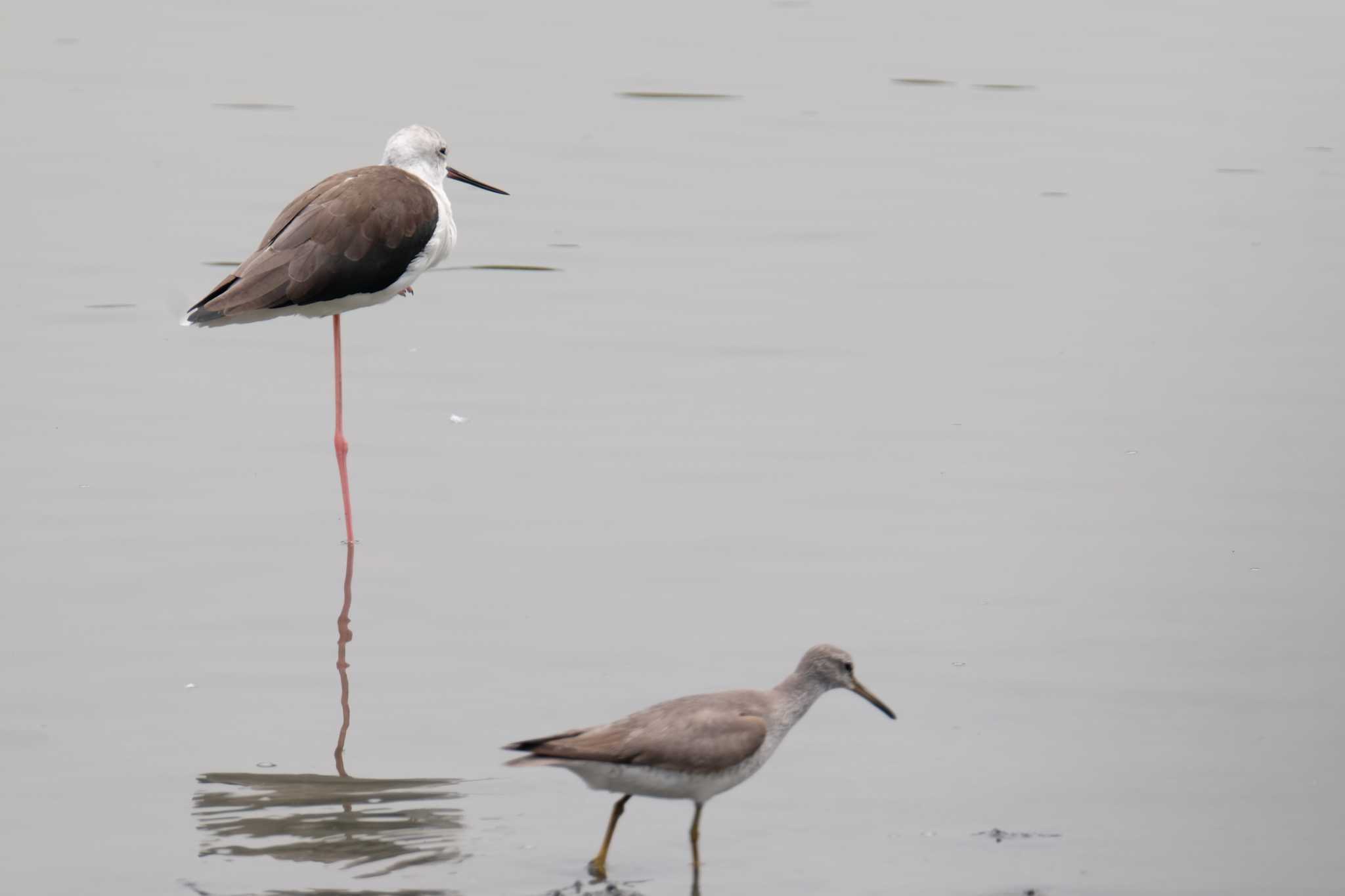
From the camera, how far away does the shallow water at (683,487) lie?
7562 mm

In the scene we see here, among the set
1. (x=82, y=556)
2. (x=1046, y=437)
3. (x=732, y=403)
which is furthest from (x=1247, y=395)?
(x=82, y=556)

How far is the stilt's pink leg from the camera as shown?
400 inches

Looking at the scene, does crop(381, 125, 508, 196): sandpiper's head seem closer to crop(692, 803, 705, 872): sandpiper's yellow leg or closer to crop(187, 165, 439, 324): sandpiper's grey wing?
crop(187, 165, 439, 324): sandpiper's grey wing

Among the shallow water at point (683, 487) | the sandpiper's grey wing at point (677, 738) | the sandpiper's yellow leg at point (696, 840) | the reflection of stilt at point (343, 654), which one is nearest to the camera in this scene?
the sandpiper's grey wing at point (677, 738)

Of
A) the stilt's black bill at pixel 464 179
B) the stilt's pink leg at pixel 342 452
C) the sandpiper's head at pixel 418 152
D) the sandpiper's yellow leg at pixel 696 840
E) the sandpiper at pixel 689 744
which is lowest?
the sandpiper's yellow leg at pixel 696 840

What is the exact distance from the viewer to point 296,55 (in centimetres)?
2116

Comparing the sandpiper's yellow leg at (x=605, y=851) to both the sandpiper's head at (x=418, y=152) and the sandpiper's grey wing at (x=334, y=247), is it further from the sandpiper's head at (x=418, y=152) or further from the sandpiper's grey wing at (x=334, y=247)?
the sandpiper's head at (x=418, y=152)

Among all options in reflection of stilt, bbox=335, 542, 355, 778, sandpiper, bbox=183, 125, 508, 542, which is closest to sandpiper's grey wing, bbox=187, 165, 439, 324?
sandpiper, bbox=183, 125, 508, 542

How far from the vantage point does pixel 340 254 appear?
1104 centimetres

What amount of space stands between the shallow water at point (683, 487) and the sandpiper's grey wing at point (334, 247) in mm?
896

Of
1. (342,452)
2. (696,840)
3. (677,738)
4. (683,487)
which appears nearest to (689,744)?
(677,738)

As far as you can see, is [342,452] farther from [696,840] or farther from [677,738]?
[677,738]

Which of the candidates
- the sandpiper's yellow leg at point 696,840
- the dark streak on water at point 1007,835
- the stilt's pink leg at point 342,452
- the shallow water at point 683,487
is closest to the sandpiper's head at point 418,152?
the stilt's pink leg at point 342,452

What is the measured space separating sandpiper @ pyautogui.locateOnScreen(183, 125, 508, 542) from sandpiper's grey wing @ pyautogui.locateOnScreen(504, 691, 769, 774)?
3.98 meters
